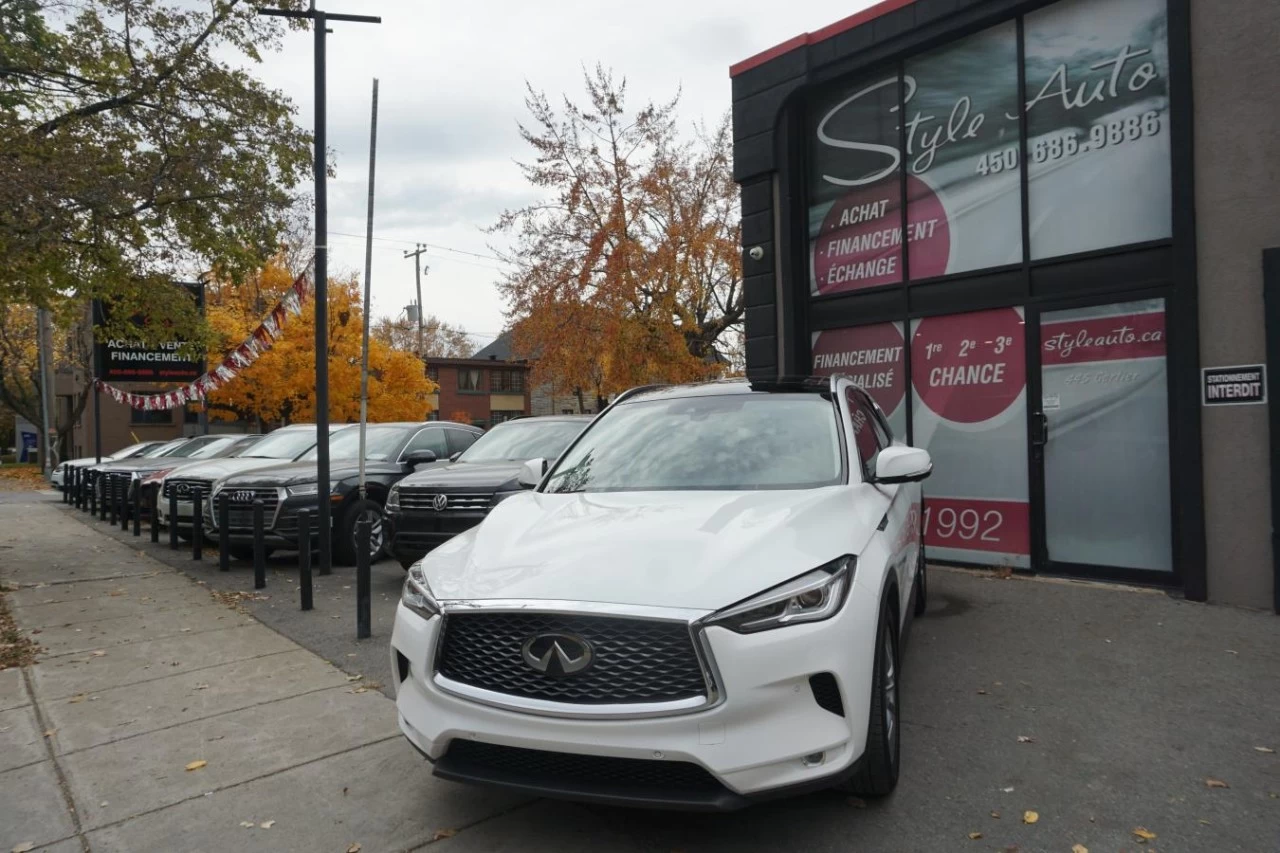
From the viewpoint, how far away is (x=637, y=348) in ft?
76.1

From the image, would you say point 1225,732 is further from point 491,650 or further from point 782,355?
point 782,355

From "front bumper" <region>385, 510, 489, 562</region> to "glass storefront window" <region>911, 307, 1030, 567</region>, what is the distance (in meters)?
4.35

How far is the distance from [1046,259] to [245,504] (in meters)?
8.47

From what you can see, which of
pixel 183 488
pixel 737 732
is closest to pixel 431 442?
pixel 183 488

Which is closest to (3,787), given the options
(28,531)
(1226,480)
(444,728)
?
(444,728)

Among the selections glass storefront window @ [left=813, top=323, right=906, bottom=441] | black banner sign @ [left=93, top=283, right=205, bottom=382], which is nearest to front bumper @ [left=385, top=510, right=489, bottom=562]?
glass storefront window @ [left=813, top=323, right=906, bottom=441]

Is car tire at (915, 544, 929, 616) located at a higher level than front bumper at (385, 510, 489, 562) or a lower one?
lower

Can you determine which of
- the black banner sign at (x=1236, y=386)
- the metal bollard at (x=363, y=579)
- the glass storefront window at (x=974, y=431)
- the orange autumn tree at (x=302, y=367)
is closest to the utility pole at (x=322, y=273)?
the metal bollard at (x=363, y=579)

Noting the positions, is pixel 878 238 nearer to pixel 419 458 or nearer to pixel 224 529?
pixel 419 458

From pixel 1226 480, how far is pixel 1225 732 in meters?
2.92

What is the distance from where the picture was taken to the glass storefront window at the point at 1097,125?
23.0ft

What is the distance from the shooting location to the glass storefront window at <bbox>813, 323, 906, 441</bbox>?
8.94m

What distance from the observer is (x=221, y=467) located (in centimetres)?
1155

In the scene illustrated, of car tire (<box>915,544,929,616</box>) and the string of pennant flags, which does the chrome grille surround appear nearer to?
car tire (<box>915,544,929,616</box>)
